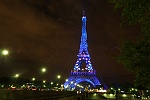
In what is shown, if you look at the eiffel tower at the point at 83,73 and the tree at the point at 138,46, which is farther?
the eiffel tower at the point at 83,73

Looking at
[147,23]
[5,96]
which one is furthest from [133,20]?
[5,96]

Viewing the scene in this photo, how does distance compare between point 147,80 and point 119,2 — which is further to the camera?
point 147,80

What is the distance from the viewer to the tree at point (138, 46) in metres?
12.4

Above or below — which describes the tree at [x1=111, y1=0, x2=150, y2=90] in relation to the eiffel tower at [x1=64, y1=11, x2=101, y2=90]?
below

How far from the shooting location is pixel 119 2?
13.2m

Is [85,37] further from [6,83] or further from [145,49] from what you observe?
[145,49]

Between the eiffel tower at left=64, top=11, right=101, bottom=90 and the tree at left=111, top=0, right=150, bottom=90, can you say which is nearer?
the tree at left=111, top=0, right=150, bottom=90

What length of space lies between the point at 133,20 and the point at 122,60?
9.27ft

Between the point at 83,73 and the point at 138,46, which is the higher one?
the point at 83,73

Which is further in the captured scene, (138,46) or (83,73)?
(83,73)

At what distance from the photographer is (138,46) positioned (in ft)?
46.5

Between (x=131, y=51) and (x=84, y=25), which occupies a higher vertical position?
(x=84, y=25)

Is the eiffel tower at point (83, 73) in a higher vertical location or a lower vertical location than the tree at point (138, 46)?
higher

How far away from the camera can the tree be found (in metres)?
12.4
